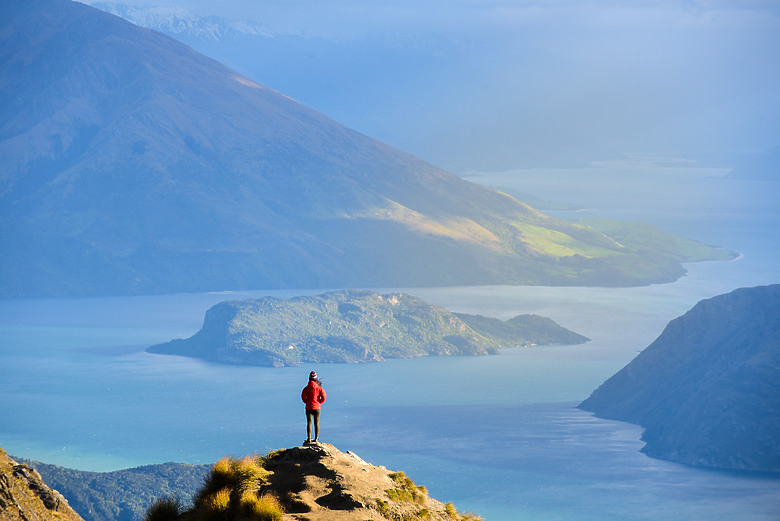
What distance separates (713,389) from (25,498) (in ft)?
460

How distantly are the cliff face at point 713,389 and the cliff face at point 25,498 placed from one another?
426ft

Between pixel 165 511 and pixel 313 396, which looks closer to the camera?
pixel 165 511

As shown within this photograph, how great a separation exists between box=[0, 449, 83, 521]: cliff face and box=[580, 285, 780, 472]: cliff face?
5115 inches

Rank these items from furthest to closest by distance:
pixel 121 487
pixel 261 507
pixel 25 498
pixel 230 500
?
Answer: pixel 121 487
pixel 25 498
pixel 230 500
pixel 261 507

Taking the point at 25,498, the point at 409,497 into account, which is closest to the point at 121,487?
the point at 25,498

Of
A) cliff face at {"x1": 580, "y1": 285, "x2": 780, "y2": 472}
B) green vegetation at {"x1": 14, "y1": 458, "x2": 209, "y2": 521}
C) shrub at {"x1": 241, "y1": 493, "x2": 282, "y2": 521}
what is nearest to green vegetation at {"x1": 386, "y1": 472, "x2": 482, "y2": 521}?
shrub at {"x1": 241, "y1": 493, "x2": 282, "y2": 521}

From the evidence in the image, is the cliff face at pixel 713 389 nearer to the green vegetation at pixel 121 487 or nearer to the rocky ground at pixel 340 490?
the green vegetation at pixel 121 487

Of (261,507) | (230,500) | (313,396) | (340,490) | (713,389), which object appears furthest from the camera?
(713,389)

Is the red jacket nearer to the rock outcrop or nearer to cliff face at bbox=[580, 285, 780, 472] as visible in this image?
the rock outcrop

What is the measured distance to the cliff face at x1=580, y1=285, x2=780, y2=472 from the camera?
144 m

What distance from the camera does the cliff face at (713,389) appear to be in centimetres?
14438

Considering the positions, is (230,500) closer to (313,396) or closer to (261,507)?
(261,507)

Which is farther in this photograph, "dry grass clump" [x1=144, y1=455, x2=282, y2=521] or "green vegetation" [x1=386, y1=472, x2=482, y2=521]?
"green vegetation" [x1=386, y1=472, x2=482, y2=521]

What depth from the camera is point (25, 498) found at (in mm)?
22000
